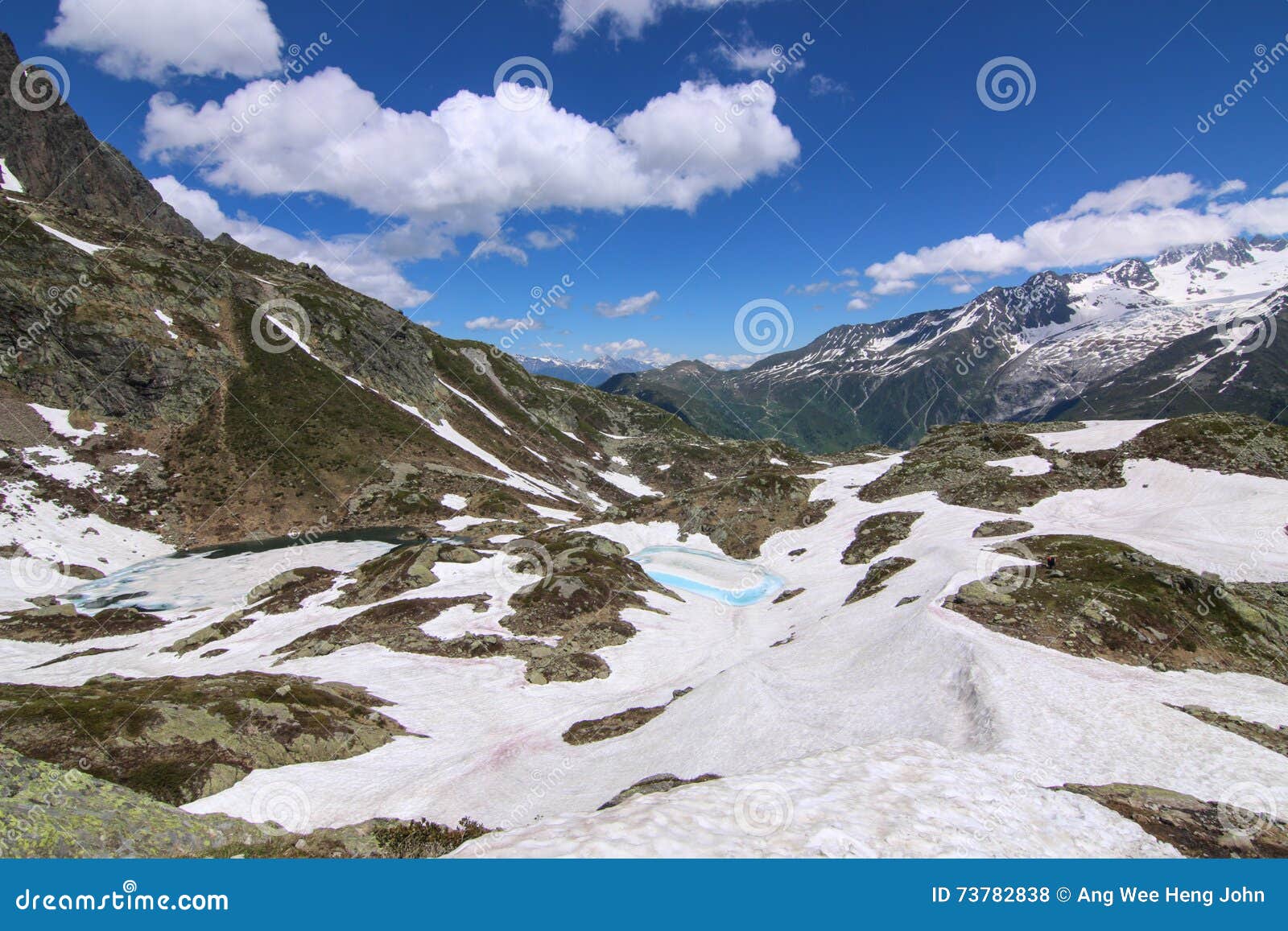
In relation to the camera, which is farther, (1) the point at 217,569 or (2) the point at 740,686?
(1) the point at 217,569

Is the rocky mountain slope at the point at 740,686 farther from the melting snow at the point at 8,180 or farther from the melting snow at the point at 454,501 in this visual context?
the melting snow at the point at 8,180

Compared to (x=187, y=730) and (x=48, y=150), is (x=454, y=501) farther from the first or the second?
(x=48, y=150)

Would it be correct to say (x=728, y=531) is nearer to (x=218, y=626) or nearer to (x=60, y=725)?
(x=218, y=626)

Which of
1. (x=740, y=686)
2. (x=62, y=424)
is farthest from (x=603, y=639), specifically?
(x=62, y=424)

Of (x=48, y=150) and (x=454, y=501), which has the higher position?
(x=48, y=150)

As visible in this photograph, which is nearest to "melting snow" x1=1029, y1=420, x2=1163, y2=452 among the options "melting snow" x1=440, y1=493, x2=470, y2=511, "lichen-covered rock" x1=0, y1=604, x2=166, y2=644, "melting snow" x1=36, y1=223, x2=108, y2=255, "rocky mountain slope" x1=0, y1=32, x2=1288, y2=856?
"rocky mountain slope" x1=0, y1=32, x2=1288, y2=856

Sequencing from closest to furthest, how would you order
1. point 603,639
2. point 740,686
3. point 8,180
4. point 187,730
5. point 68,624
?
point 187,730 < point 740,686 < point 603,639 < point 68,624 < point 8,180

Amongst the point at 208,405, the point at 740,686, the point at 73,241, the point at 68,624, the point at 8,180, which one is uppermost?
the point at 8,180

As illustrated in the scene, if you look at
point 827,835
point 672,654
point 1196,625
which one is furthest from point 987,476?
point 827,835

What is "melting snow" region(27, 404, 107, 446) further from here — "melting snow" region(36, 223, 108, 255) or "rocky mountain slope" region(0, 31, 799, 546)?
"melting snow" region(36, 223, 108, 255)

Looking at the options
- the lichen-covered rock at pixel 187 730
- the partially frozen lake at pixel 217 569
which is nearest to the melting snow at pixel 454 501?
the partially frozen lake at pixel 217 569
